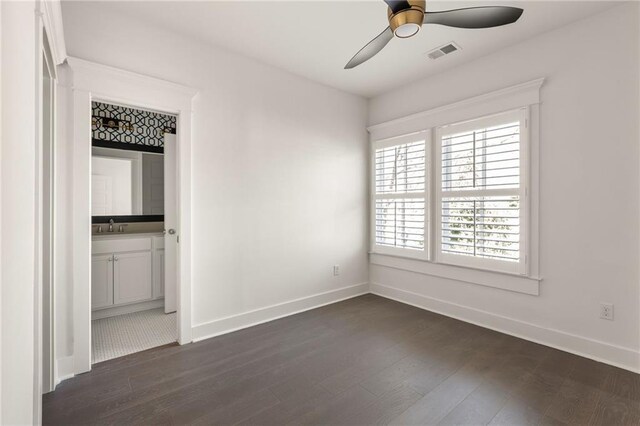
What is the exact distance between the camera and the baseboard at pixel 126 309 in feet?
11.5

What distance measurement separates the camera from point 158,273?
3.88 metres

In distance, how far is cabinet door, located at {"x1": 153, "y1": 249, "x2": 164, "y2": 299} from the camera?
3.86 m

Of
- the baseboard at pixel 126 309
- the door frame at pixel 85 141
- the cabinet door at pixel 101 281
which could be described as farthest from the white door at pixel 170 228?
the door frame at pixel 85 141

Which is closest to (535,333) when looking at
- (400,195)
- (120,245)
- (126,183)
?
(400,195)

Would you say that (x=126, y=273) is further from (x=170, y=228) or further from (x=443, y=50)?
(x=443, y=50)

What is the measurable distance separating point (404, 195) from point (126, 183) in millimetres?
3629

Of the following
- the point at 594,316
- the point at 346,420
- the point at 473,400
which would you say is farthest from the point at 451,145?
the point at 346,420

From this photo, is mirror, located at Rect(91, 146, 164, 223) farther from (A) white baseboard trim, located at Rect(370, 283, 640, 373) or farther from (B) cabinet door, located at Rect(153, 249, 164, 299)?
(A) white baseboard trim, located at Rect(370, 283, 640, 373)

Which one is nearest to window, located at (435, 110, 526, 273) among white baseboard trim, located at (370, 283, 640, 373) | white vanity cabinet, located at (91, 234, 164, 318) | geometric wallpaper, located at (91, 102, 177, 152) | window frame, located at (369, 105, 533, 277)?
window frame, located at (369, 105, 533, 277)

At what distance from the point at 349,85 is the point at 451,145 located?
1519 mm

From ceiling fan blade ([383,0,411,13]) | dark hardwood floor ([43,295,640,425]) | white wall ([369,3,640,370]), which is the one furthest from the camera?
white wall ([369,3,640,370])

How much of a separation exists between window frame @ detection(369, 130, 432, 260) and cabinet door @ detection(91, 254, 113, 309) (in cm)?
330

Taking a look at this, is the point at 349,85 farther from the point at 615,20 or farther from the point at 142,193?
the point at 142,193

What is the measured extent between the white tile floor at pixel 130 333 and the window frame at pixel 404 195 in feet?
9.02
